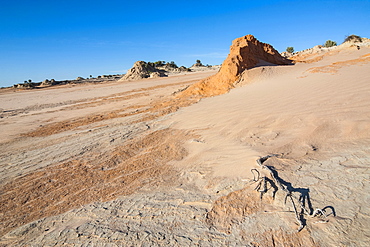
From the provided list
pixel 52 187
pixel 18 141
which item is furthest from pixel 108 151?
pixel 18 141

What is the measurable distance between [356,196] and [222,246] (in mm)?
1194

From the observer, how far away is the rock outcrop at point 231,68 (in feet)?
27.9

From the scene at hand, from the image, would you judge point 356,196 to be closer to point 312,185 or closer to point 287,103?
point 312,185

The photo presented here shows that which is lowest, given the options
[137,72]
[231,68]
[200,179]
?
[200,179]

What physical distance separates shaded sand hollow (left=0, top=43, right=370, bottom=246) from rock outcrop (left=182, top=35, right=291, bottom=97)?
3483mm

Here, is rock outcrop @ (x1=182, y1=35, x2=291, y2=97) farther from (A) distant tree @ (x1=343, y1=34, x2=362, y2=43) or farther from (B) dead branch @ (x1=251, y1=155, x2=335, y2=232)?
(A) distant tree @ (x1=343, y1=34, x2=362, y2=43)

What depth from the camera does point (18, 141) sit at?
5070mm

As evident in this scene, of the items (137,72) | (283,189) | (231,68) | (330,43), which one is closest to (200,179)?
(283,189)

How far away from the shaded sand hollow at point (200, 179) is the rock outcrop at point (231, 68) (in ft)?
11.4

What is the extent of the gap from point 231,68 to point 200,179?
23.1 ft

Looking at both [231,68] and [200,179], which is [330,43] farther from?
[200,179]

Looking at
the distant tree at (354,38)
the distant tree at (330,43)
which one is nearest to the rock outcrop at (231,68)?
the distant tree at (354,38)

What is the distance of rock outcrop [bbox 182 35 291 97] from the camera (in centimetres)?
852

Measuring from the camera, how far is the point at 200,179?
2594mm
